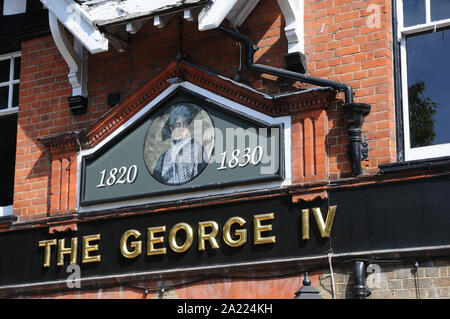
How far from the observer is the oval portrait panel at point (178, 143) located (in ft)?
31.7

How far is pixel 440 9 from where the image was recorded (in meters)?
9.12

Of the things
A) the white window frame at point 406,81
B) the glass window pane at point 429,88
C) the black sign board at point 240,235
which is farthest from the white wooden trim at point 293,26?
the black sign board at point 240,235

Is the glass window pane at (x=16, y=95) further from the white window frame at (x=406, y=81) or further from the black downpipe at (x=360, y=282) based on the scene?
the black downpipe at (x=360, y=282)

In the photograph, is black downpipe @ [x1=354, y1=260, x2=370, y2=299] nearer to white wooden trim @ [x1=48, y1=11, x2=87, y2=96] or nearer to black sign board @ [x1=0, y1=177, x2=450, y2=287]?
black sign board @ [x1=0, y1=177, x2=450, y2=287]

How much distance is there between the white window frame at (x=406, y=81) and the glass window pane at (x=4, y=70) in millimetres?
5235

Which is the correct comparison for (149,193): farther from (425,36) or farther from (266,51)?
(425,36)

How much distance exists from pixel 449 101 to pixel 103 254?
4.07 meters

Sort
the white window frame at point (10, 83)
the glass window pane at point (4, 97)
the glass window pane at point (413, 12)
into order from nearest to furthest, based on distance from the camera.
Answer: the glass window pane at point (413, 12) → the white window frame at point (10, 83) → the glass window pane at point (4, 97)

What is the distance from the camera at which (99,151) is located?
1023cm

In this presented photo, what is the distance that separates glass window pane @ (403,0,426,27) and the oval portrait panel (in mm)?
2335

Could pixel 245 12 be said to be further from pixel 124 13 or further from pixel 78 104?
pixel 78 104

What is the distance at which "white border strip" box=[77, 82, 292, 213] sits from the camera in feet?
30.2
